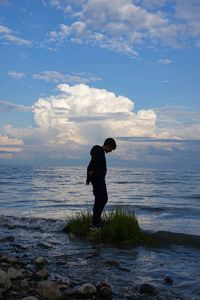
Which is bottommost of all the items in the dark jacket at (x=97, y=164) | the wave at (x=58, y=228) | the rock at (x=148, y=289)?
the wave at (x=58, y=228)

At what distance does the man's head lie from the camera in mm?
9789

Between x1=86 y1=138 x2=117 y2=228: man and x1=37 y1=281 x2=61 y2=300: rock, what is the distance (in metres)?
4.38

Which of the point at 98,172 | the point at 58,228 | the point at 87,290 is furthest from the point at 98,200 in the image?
the point at 87,290

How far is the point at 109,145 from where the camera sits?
980cm

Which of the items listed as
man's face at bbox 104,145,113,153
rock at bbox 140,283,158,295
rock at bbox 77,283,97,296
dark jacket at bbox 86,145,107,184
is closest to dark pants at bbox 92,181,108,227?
dark jacket at bbox 86,145,107,184

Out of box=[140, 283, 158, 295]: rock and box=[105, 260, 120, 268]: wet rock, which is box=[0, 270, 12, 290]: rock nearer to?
box=[140, 283, 158, 295]: rock

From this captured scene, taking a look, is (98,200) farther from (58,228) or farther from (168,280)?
(168,280)

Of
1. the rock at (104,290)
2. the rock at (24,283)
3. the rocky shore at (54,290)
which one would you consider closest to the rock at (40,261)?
the rocky shore at (54,290)

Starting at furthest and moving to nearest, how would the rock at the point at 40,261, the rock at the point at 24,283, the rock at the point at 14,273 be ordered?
1. the rock at the point at 40,261
2. the rock at the point at 14,273
3. the rock at the point at 24,283

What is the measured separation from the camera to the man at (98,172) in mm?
9820

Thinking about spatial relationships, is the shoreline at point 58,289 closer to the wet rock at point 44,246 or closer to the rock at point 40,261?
the rock at point 40,261

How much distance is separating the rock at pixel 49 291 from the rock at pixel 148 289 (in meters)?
1.28

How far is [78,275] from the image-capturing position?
6.84 m

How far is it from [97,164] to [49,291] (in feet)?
15.5
